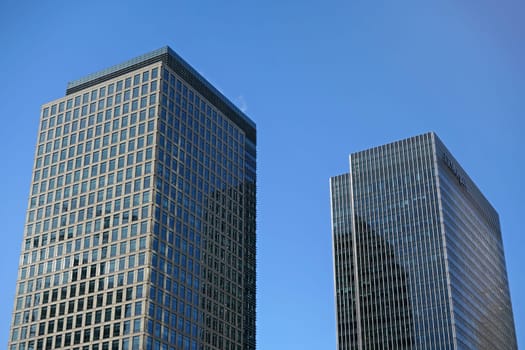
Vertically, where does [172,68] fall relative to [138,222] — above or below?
above

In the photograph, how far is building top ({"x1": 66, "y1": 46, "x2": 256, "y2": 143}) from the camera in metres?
174

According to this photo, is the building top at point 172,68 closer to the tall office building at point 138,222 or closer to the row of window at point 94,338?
the tall office building at point 138,222

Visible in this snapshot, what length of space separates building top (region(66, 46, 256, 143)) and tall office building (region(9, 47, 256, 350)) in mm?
319

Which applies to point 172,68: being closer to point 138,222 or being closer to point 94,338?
point 138,222

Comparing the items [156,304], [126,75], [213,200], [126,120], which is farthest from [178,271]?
[126,75]

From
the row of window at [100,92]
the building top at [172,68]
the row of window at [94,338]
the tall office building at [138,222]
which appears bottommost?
the row of window at [94,338]

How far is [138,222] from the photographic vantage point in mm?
153875

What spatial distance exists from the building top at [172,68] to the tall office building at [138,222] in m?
0.32

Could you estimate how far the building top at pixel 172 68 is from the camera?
173625 millimetres

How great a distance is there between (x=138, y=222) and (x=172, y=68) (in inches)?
1452

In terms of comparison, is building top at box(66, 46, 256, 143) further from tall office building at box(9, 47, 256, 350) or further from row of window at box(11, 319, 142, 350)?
row of window at box(11, 319, 142, 350)

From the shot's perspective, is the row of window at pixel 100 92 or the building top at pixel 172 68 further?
the building top at pixel 172 68

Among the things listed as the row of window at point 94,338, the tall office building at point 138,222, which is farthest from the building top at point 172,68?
the row of window at point 94,338

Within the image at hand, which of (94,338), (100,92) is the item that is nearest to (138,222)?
(94,338)
